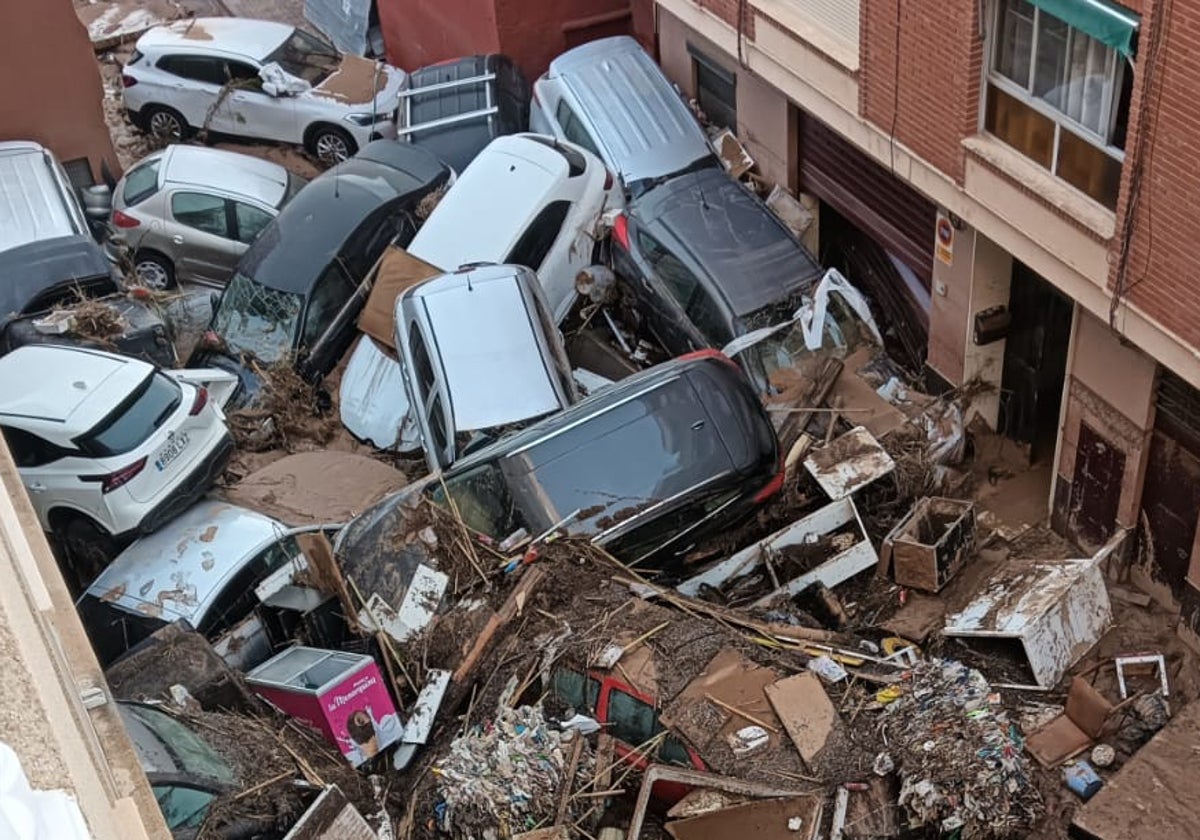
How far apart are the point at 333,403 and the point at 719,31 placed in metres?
4.96

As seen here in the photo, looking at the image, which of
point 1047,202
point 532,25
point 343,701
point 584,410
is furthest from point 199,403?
point 532,25

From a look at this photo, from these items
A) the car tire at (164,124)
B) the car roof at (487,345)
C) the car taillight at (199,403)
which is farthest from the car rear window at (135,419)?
the car tire at (164,124)

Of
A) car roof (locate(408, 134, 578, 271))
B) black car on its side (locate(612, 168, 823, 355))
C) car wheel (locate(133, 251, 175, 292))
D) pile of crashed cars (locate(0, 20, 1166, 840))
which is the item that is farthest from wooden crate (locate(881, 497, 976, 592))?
car wheel (locate(133, 251, 175, 292))

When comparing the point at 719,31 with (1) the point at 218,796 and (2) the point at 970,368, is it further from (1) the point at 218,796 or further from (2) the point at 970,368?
(1) the point at 218,796

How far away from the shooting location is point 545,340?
1081 cm

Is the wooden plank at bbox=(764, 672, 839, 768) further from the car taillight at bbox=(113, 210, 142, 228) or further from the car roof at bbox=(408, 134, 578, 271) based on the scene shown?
the car taillight at bbox=(113, 210, 142, 228)

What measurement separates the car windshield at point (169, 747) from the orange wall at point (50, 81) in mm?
9739

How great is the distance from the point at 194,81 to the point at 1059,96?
11348mm

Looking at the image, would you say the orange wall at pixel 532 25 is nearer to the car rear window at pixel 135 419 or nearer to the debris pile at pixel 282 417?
the debris pile at pixel 282 417

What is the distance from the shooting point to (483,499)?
362 inches

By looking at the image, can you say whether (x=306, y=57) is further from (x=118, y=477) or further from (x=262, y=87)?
(x=118, y=477)

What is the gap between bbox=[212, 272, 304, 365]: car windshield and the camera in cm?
1229

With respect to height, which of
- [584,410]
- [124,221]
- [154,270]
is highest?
[584,410]

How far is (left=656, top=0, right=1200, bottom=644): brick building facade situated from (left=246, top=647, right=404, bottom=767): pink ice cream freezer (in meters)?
5.13
